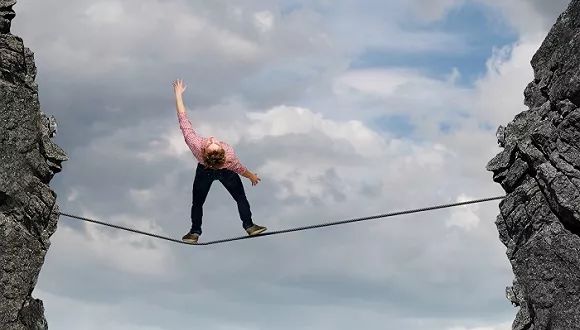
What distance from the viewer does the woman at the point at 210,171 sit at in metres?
18.9

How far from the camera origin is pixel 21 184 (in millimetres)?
19703

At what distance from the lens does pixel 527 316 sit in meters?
20.2

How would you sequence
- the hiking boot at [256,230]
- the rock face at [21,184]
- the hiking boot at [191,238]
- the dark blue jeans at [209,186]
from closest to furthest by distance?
the rock face at [21,184] < the dark blue jeans at [209,186] < the hiking boot at [256,230] < the hiking boot at [191,238]

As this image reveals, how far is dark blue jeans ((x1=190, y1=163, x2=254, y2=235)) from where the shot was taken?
19656 millimetres

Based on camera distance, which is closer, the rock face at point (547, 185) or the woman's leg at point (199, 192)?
the rock face at point (547, 185)

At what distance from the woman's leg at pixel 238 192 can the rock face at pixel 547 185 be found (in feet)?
17.9

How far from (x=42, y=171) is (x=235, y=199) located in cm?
426

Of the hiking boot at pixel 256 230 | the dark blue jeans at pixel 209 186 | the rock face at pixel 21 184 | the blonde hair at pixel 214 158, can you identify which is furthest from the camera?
the hiking boot at pixel 256 230

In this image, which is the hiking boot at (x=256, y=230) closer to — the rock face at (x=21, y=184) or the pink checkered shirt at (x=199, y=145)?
the pink checkered shirt at (x=199, y=145)

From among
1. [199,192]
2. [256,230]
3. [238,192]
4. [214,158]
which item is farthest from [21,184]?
[256,230]

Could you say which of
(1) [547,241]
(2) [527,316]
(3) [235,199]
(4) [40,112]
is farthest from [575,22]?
(4) [40,112]

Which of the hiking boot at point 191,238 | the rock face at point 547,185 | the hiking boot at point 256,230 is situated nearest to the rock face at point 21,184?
the hiking boot at point 191,238

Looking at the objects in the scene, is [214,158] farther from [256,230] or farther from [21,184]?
[21,184]

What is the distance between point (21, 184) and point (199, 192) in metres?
3.76
